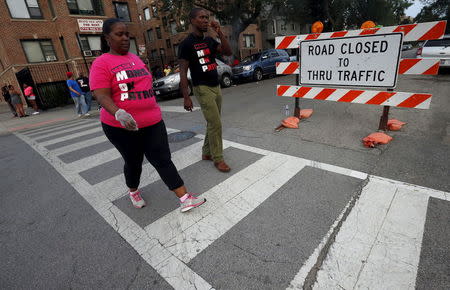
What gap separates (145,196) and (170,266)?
136cm

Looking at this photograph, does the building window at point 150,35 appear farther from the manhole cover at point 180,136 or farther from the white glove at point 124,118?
the white glove at point 124,118

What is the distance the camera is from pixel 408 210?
252 cm

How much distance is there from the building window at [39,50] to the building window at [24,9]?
5.56 ft

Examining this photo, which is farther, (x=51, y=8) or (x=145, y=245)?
(x=51, y=8)

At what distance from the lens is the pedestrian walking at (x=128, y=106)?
2.16 m

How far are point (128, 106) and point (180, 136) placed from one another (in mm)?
3452

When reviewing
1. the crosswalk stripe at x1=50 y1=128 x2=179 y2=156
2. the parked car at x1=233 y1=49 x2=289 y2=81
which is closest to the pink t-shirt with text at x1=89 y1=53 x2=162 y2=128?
the crosswalk stripe at x1=50 y1=128 x2=179 y2=156

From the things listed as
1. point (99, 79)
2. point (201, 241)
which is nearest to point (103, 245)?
point (201, 241)

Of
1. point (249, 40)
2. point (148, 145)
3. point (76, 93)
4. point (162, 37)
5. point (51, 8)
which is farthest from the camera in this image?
point (249, 40)

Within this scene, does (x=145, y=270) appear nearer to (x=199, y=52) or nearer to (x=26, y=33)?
(x=199, y=52)

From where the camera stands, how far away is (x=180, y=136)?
5777 mm

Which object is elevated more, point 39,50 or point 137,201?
point 39,50

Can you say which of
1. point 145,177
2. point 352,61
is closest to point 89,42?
point 145,177

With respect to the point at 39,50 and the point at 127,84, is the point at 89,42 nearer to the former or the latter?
the point at 39,50
